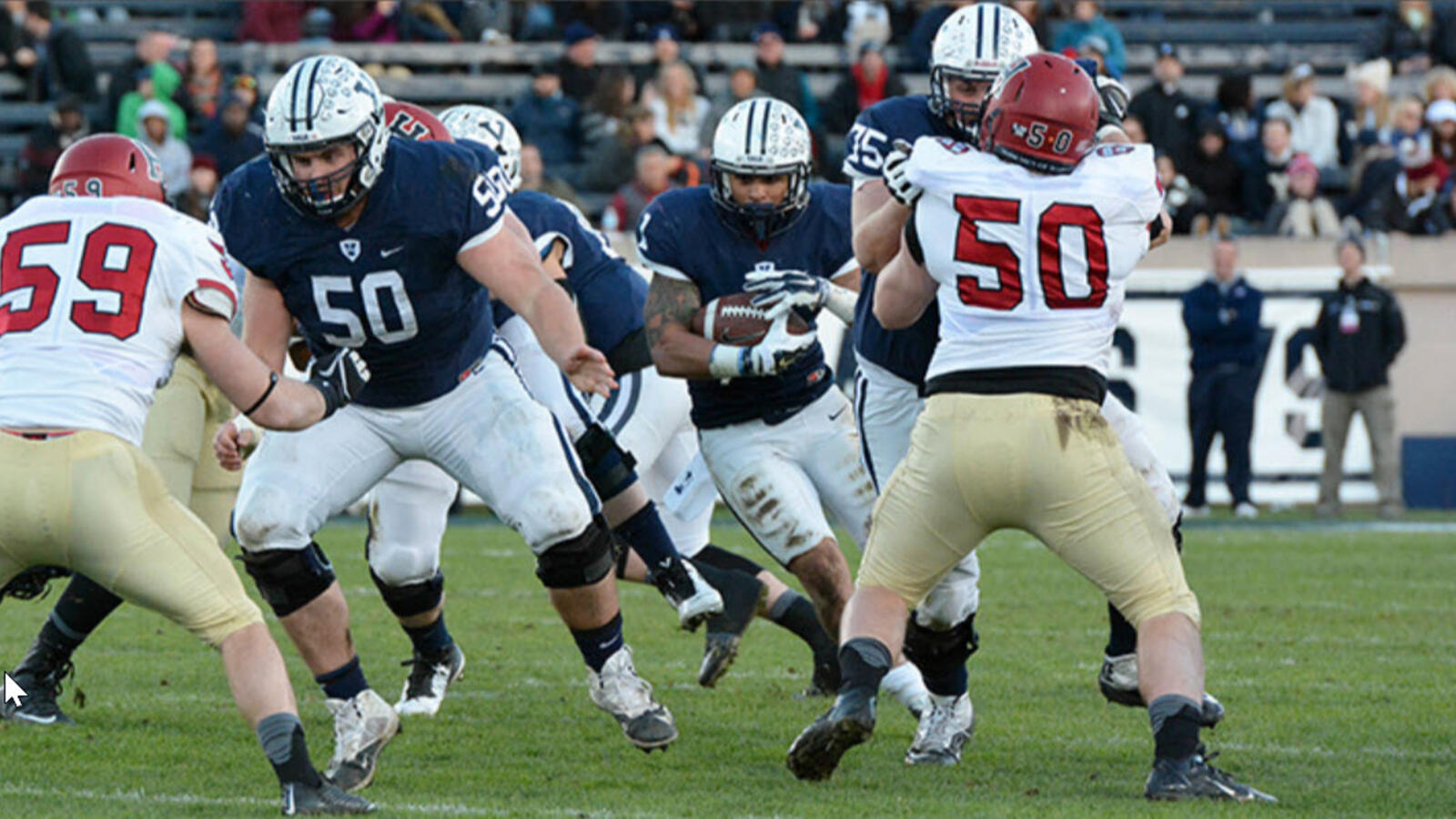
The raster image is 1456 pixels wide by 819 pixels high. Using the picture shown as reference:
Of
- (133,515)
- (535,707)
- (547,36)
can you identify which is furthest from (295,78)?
(547,36)

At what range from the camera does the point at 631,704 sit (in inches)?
225

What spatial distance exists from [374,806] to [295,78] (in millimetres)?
1757

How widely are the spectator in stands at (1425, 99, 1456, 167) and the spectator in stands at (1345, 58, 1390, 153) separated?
0.51m

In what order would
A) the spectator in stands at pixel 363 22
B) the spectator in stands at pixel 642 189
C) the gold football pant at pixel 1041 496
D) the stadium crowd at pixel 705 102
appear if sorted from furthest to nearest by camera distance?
the spectator in stands at pixel 363 22 < the stadium crowd at pixel 705 102 < the spectator in stands at pixel 642 189 < the gold football pant at pixel 1041 496

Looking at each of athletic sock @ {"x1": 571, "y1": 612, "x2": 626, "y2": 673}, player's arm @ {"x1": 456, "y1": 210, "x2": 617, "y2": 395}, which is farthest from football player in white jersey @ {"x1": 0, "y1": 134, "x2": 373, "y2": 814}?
athletic sock @ {"x1": 571, "y1": 612, "x2": 626, "y2": 673}

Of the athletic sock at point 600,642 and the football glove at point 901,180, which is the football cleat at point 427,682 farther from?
the football glove at point 901,180

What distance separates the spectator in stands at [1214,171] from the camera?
15961mm

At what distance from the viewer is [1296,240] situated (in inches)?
591

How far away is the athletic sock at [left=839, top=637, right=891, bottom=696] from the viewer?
16.3 feet

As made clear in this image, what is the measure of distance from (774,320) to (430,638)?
1.46m

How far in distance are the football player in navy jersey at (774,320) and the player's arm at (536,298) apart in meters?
0.98

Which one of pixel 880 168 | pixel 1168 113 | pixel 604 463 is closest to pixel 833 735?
pixel 880 168

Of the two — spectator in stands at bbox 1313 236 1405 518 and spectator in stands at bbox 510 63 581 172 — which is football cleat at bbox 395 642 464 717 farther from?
spectator in stands at bbox 510 63 581 172

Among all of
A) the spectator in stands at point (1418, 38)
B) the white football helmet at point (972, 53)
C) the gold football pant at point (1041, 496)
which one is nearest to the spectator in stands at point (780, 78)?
the spectator in stands at point (1418, 38)
